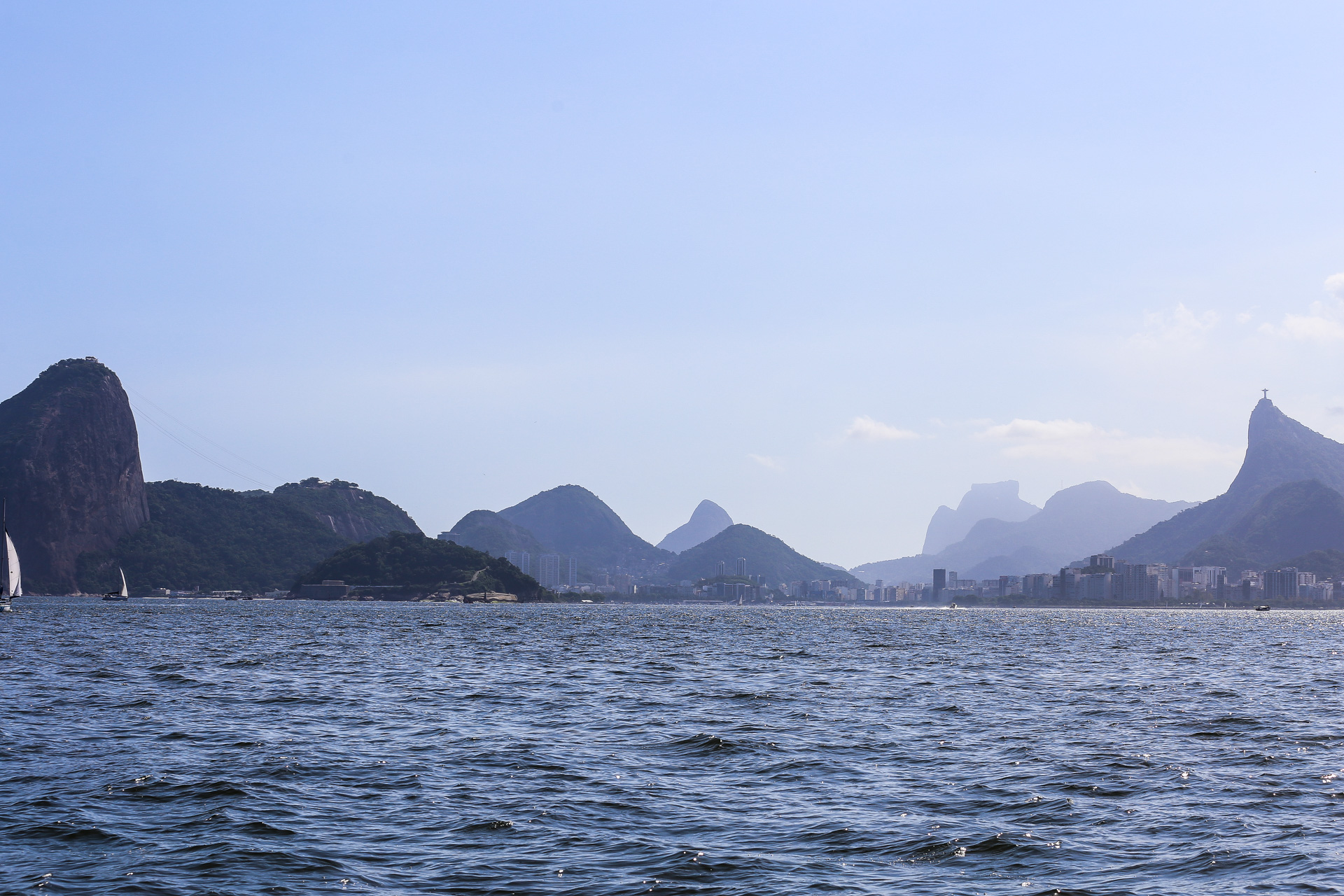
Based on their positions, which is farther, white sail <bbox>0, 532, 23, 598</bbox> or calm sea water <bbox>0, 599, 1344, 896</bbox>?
white sail <bbox>0, 532, 23, 598</bbox>

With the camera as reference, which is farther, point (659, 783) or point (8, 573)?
point (8, 573)

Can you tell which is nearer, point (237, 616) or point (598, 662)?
point (598, 662)

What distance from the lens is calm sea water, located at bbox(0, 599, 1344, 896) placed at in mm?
19562

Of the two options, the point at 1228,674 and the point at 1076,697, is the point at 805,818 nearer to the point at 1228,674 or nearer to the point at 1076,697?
the point at 1076,697

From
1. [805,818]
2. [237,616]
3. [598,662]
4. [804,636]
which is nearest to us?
[805,818]

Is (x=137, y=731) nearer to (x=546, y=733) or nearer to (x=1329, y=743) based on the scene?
(x=546, y=733)

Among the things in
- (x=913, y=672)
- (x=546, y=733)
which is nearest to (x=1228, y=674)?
(x=913, y=672)

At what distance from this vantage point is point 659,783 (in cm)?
2855

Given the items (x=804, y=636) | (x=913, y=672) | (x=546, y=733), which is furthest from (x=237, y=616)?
(x=546, y=733)

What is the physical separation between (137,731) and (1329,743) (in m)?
42.5

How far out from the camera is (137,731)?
35.9 metres

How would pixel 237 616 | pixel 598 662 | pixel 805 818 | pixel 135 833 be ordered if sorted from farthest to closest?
A: pixel 237 616
pixel 598 662
pixel 805 818
pixel 135 833

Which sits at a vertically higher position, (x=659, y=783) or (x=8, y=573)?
(x=659, y=783)

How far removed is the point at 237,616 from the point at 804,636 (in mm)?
99097
